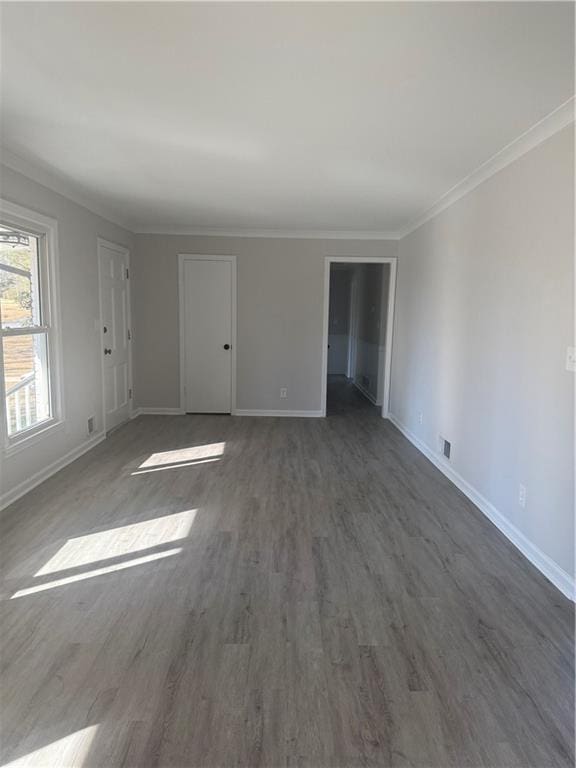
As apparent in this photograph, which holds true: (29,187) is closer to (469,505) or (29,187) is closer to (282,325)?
(282,325)

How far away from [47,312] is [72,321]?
1.27ft

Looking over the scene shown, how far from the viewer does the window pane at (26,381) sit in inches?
129

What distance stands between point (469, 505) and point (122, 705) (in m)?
2.62

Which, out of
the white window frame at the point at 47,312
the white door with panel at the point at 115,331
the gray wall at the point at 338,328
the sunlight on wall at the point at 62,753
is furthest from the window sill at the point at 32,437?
the gray wall at the point at 338,328

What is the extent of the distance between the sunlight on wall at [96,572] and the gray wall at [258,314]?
357 cm

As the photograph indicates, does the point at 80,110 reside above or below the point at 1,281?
above

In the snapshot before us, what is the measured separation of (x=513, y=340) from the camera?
9.38ft

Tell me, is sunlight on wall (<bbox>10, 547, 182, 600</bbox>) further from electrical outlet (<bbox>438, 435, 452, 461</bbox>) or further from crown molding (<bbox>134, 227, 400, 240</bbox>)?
crown molding (<bbox>134, 227, 400, 240</bbox>)

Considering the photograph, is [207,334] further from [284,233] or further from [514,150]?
[514,150]

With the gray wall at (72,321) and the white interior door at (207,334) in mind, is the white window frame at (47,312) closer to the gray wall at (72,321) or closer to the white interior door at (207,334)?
the gray wall at (72,321)

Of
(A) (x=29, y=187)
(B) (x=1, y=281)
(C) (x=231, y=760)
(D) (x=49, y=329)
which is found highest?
(A) (x=29, y=187)

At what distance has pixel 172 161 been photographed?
126 inches

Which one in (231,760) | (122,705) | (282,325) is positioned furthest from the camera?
(282,325)

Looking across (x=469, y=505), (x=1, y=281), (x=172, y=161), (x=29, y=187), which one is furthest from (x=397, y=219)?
(x=1, y=281)
